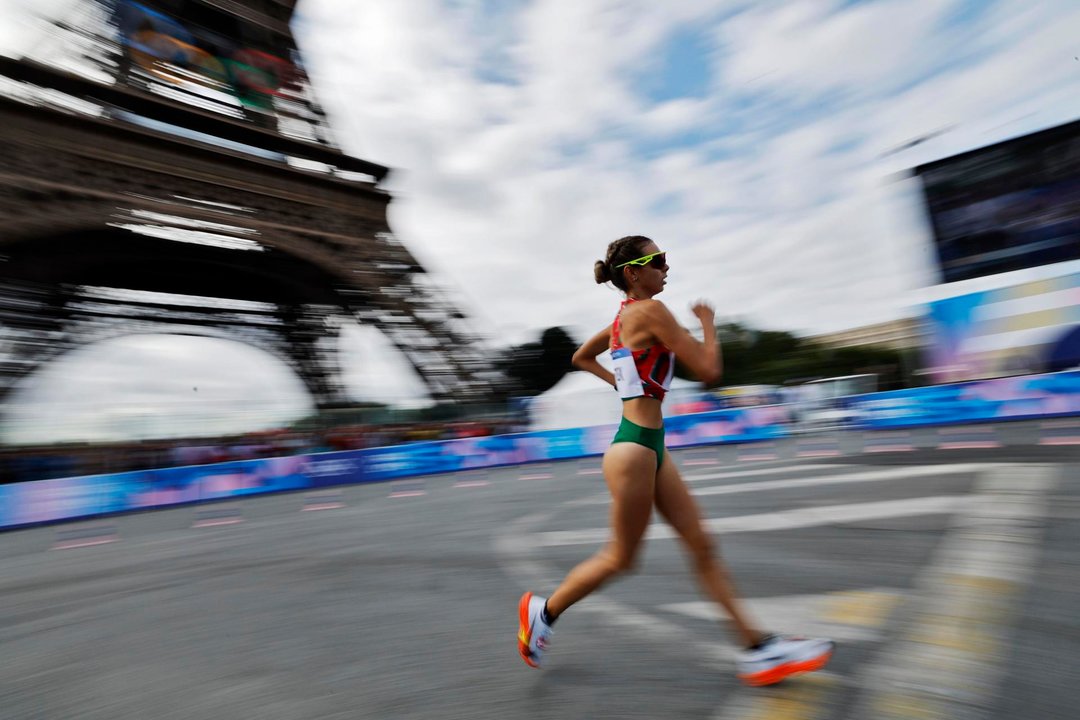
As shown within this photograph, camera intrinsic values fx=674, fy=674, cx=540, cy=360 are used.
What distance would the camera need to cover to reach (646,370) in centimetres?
229

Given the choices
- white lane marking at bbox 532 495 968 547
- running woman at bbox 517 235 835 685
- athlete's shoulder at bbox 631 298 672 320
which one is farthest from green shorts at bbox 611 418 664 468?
white lane marking at bbox 532 495 968 547

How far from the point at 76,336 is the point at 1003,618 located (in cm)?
2423

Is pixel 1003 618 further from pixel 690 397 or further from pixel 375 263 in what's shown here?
pixel 375 263

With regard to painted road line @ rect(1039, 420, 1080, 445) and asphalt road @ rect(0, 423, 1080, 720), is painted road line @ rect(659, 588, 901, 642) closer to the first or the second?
asphalt road @ rect(0, 423, 1080, 720)

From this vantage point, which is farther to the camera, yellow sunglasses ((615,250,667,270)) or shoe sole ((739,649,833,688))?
yellow sunglasses ((615,250,667,270))

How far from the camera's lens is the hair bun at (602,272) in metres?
2.46

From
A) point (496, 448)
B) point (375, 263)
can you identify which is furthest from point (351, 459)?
point (375, 263)

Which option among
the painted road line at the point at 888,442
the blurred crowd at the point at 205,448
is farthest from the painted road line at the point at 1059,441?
the blurred crowd at the point at 205,448

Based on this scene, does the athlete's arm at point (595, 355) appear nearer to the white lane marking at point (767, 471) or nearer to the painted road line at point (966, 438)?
the white lane marking at point (767, 471)

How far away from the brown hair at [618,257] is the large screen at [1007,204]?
37.6 ft

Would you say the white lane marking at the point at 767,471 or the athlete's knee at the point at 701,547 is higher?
the athlete's knee at the point at 701,547

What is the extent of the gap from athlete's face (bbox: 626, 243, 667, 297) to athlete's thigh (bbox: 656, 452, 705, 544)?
61cm

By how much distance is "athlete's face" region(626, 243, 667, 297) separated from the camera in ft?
7.72

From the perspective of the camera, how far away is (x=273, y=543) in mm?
6074
